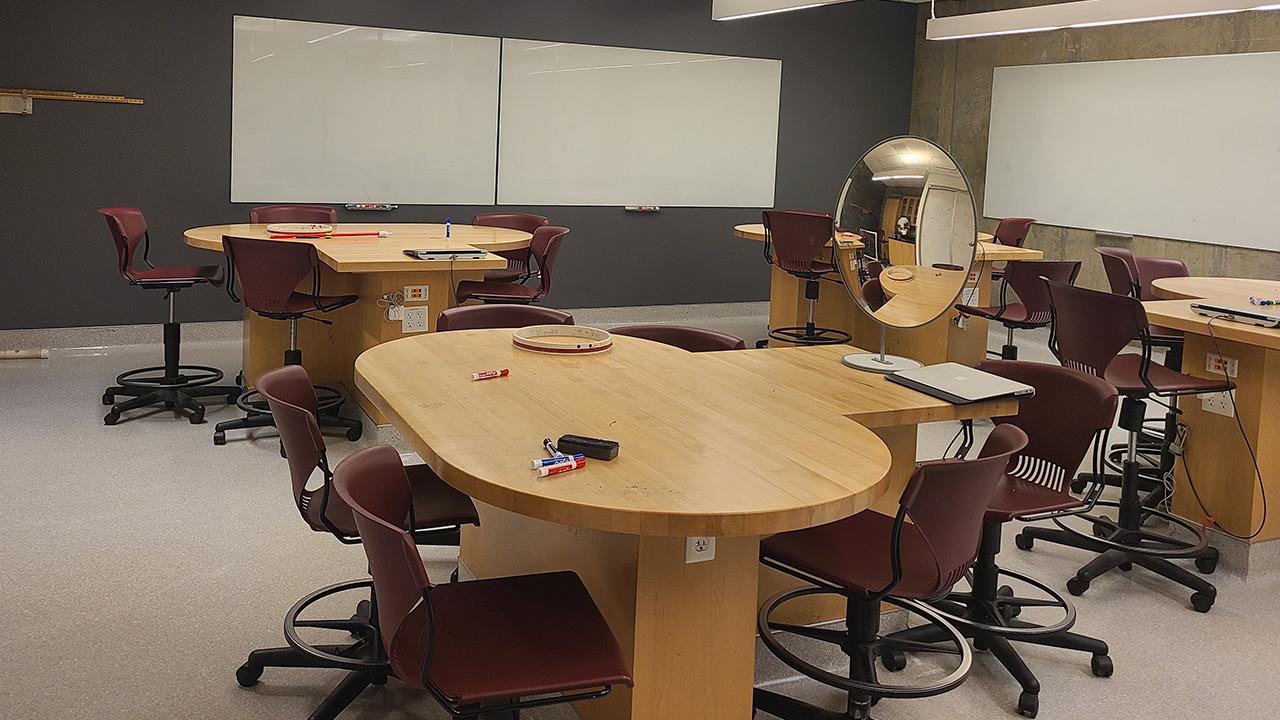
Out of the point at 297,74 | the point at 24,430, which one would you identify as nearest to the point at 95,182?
the point at 297,74

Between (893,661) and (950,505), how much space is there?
95cm

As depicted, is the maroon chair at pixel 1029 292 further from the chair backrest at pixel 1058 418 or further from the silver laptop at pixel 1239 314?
the chair backrest at pixel 1058 418

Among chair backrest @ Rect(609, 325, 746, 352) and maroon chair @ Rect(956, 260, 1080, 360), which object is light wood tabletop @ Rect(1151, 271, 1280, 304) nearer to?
maroon chair @ Rect(956, 260, 1080, 360)

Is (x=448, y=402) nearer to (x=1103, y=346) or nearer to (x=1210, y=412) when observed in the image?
(x=1103, y=346)

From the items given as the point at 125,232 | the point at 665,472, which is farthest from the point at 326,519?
the point at 125,232

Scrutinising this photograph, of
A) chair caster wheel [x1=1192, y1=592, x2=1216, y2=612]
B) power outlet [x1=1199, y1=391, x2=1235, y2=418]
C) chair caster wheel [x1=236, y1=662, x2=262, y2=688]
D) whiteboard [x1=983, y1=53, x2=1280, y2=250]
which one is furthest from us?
whiteboard [x1=983, y1=53, x2=1280, y2=250]

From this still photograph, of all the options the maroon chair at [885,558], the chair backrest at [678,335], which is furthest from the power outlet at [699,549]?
the chair backrest at [678,335]

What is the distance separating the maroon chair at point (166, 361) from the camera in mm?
5859

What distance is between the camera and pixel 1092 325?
4383 mm

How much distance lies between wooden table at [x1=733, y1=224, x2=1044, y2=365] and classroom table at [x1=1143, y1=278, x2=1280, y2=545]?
1.68 m

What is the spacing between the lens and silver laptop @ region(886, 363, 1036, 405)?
3045mm

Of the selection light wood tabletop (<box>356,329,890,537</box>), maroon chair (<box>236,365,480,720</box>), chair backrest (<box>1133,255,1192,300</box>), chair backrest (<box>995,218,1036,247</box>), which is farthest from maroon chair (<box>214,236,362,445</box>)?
chair backrest (<box>995,218,1036,247</box>)

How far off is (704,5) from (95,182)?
474 centimetres

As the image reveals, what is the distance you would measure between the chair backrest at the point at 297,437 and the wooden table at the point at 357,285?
2008mm
